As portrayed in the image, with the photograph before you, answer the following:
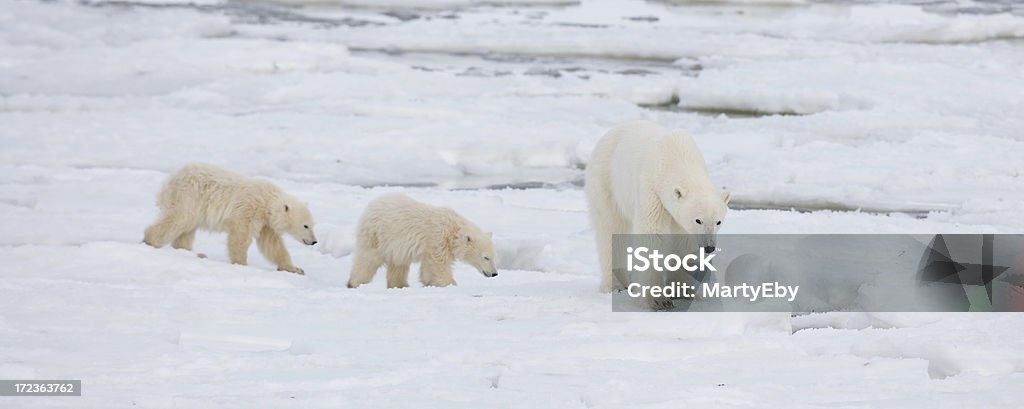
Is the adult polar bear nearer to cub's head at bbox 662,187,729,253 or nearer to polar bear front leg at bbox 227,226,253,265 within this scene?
cub's head at bbox 662,187,729,253

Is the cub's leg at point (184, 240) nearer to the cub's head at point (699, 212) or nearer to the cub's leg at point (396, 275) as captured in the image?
the cub's leg at point (396, 275)

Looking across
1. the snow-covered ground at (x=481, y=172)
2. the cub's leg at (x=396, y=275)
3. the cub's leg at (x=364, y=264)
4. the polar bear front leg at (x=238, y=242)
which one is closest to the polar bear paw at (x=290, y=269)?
the snow-covered ground at (x=481, y=172)

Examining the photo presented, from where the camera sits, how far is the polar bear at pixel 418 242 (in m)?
7.32

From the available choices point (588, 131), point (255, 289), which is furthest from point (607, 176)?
point (588, 131)

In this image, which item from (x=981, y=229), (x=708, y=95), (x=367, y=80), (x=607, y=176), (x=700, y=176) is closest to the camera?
(x=700, y=176)

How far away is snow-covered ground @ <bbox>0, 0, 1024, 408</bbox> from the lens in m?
4.57

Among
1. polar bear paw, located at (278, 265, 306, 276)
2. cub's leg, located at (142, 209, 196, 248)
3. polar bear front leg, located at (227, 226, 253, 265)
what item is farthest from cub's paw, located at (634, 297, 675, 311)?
cub's leg, located at (142, 209, 196, 248)

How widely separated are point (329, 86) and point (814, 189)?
738 centimetres

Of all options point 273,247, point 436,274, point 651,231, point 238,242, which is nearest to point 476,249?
point 436,274

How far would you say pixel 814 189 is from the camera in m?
10.1

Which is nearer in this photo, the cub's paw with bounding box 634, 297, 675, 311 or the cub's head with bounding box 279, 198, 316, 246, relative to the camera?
the cub's paw with bounding box 634, 297, 675, 311

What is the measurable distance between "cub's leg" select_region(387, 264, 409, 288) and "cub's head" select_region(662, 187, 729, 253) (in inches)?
102

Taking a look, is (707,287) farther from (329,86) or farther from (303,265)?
(329,86)

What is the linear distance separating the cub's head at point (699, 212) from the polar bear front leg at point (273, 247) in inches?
134
